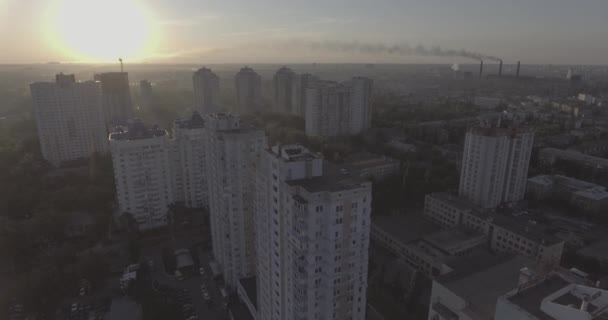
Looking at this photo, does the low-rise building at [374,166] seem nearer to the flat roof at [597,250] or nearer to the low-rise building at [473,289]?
the flat roof at [597,250]

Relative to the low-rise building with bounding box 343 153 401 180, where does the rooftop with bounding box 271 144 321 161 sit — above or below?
above

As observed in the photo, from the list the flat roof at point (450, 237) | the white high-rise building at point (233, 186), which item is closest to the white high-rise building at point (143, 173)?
the white high-rise building at point (233, 186)

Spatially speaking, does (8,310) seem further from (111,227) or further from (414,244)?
(414,244)

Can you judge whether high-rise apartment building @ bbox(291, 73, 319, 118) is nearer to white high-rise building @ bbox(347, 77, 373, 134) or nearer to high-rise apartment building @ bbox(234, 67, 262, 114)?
high-rise apartment building @ bbox(234, 67, 262, 114)

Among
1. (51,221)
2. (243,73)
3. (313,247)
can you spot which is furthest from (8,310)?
(243,73)

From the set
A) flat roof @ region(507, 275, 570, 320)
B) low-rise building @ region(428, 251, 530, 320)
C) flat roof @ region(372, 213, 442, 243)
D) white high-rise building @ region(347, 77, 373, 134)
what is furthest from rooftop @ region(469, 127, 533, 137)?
white high-rise building @ region(347, 77, 373, 134)

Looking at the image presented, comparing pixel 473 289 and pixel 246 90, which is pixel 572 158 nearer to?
pixel 473 289
